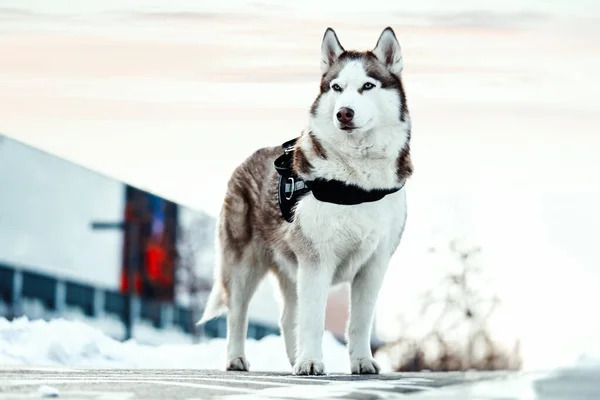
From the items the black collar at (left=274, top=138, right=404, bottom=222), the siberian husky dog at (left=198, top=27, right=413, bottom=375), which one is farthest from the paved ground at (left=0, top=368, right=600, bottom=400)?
the black collar at (left=274, top=138, right=404, bottom=222)

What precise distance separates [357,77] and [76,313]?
10316mm

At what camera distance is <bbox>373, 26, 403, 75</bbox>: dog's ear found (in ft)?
26.3

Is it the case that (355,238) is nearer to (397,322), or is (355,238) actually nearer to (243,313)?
(243,313)

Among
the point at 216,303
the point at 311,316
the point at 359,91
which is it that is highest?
the point at 359,91

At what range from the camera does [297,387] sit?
6.48 meters

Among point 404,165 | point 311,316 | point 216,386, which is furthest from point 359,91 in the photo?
point 216,386

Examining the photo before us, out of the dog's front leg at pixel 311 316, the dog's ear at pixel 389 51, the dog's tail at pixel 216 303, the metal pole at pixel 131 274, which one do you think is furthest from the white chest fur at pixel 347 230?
the metal pole at pixel 131 274

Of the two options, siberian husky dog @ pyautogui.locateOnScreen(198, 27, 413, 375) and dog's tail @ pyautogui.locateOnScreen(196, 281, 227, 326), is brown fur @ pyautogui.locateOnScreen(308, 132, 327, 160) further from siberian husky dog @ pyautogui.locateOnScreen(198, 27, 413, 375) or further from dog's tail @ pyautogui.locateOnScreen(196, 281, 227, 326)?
dog's tail @ pyautogui.locateOnScreen(196, 281, 227, 326)

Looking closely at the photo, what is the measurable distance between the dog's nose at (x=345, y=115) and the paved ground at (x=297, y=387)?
180 centimetres

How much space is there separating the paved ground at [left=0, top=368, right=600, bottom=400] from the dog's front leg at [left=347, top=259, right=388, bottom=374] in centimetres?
28

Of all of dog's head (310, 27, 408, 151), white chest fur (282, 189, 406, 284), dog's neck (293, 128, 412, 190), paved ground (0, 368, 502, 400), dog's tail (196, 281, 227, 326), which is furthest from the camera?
dog's tail (196, 281, 227, 326)

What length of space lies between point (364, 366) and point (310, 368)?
63 centimetres

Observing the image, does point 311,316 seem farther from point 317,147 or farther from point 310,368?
point 317,147

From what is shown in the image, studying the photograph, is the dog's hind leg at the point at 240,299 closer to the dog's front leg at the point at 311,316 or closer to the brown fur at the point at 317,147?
the dog's front leg at the point at 311,316
